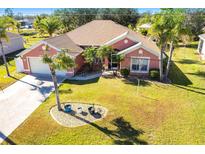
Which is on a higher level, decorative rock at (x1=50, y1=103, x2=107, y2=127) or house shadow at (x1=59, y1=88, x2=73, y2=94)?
house shadow at (x1=59, y1=88, x2=73, y2=94)

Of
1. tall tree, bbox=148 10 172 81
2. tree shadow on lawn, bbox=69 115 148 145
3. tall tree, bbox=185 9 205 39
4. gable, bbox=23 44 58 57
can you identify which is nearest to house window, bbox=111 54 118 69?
tall tree, bbox=148 10 172 81

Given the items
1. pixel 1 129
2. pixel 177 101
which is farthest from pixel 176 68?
pixel 1 129

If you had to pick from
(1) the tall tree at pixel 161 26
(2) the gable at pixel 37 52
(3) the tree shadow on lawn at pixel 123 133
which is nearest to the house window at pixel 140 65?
(1) the tall tree at pixel 161 26

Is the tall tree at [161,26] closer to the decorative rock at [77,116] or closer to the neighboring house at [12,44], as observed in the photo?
the decorative rock at [77,116]

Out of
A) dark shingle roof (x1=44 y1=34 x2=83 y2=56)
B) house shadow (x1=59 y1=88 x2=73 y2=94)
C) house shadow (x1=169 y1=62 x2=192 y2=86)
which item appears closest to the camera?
house shadow (x1=59 y1=88 x2=73 y2=94)

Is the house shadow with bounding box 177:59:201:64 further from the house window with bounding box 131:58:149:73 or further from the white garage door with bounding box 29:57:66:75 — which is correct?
the white garage door with bounding box 29:57:66:75

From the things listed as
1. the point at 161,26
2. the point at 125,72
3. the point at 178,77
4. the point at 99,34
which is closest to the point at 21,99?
the point at 125,72

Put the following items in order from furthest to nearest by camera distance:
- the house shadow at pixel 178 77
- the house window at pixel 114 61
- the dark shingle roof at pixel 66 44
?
the house window at pixel 114 61 → the dark shingle roof at pixel 66 44 → the house shadow at pixel 178 77
